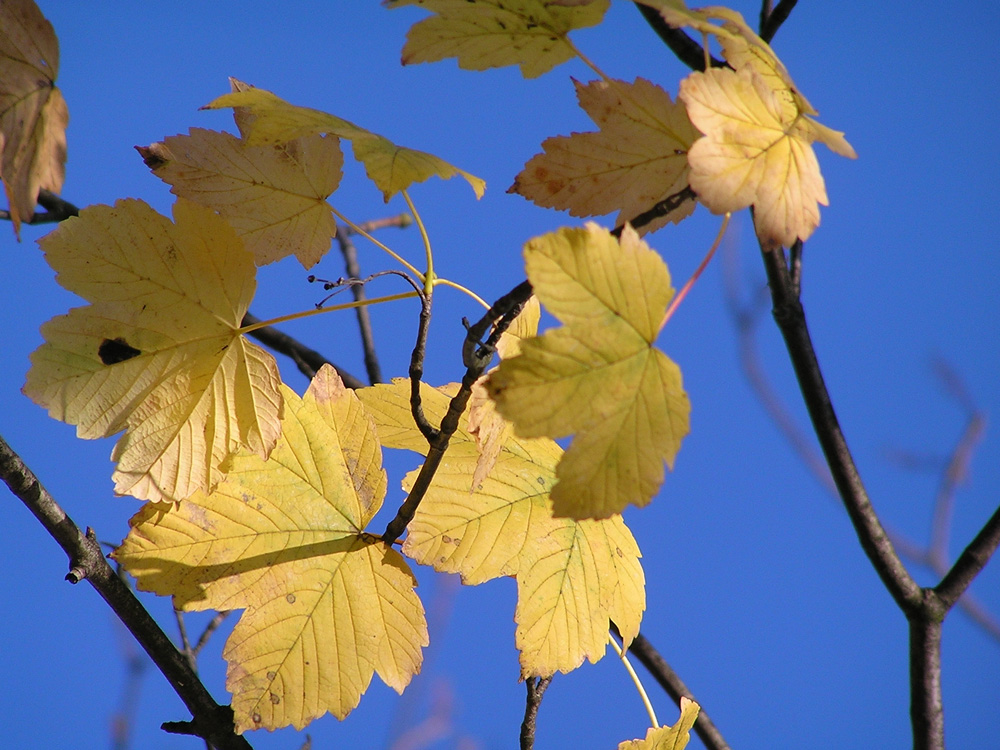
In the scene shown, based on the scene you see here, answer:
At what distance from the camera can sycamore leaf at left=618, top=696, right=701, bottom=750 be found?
1.48ft

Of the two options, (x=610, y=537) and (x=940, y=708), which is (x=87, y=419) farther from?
(x=940, y=708)

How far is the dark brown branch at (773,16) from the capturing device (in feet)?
1.98

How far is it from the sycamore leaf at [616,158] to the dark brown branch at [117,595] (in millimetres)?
274

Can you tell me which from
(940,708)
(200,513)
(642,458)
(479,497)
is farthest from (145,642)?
(940,708)

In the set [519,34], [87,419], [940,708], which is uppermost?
[519,34]

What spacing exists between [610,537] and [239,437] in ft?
0.70

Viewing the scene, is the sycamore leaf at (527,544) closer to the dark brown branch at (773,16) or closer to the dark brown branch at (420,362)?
the dark brown branch at (420,362)

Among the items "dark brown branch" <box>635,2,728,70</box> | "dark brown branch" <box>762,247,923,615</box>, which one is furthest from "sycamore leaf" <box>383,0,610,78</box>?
"dark brown branch" <box>762,247,923,615</box>

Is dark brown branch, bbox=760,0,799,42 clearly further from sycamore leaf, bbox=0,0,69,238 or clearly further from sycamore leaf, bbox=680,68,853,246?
sycamore leaf, bbox=0,0,69,238

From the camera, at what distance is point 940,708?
0.66m

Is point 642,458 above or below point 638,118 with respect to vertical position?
below

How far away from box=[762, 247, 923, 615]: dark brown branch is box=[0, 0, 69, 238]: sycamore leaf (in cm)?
54

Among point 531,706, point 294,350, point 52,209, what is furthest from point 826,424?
point 52,209

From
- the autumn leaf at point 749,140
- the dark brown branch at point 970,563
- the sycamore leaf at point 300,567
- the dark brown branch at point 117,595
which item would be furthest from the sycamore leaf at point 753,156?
the dark brown branch at point 970,563
